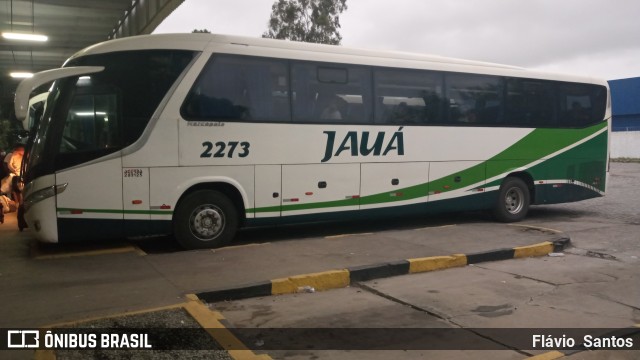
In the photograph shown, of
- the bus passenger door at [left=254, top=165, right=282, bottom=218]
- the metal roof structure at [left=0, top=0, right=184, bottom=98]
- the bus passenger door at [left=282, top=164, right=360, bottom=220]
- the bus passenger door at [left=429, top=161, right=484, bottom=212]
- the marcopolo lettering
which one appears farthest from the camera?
the metal roof structure at [left=0, top=0, right=184, bottom=98]

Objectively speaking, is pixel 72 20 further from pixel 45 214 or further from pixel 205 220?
pixel 205 220

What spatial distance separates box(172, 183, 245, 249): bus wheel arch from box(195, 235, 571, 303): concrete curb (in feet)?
7.53

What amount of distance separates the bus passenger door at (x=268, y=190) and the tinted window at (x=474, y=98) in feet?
12.9

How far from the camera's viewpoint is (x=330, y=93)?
8445 millimetres

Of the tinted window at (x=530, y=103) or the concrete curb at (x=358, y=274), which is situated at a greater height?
the tinted window at (x=530, y=103)

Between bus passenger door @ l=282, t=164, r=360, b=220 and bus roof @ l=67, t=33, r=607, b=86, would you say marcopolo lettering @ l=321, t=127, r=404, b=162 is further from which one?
bus roof @ l=67, t=33, r=607, b=86

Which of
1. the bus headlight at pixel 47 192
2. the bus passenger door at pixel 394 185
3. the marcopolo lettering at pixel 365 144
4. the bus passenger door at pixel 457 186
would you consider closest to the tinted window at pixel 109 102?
the bus headlight at pixel 47 192

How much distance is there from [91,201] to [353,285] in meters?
3.79

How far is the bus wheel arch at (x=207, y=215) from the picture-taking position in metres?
7.45

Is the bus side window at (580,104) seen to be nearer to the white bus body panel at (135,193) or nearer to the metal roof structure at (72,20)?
the white bus body panel at (135,193)

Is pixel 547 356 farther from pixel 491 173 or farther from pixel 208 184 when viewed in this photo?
pixel 491 173

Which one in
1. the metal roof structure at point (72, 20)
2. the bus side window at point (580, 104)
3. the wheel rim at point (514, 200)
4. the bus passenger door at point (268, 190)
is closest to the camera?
the bus passenger door at point (268, 190)

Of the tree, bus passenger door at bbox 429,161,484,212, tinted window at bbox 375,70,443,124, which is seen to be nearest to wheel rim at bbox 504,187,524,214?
bus passenger door at bbox 429,161,484,212

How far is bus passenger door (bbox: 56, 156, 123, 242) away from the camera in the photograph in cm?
680
